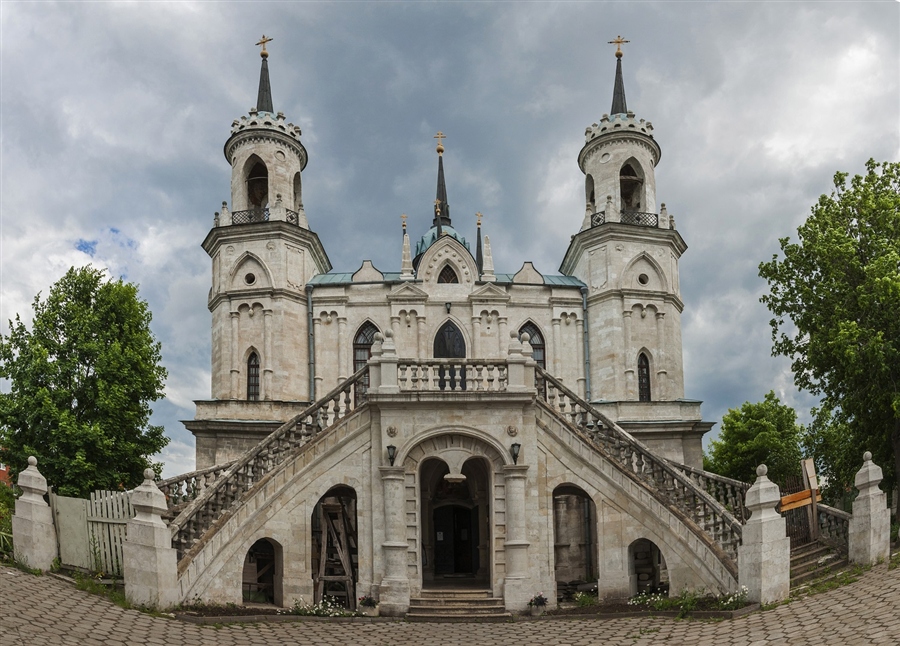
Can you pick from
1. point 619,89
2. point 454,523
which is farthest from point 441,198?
point 454,523

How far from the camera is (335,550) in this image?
21.7 meters

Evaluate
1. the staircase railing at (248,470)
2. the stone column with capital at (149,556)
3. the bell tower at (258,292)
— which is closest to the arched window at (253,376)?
the bell tower at (258,292)

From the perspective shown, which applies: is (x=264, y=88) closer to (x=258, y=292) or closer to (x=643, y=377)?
(x=258, y=292)

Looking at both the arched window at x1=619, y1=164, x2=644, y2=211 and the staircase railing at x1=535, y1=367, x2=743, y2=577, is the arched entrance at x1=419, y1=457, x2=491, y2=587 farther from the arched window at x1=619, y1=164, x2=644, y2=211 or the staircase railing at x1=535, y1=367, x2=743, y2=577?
the arched window at x1=619, y1=164, x2=644, y2=211

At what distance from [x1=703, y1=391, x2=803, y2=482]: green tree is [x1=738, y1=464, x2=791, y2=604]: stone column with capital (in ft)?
89.1

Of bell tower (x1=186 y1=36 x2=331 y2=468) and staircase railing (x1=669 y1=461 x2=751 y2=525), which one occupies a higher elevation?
bell tower (x1=186 y1=36 x2=331 y2=468)

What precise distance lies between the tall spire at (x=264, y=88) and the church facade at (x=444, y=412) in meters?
0.09

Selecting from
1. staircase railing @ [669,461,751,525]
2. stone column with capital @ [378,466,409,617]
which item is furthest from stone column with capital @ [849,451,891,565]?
stone column with capital @ [378,466,409,617]

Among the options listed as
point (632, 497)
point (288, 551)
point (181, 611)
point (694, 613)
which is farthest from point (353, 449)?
point (694, 613)

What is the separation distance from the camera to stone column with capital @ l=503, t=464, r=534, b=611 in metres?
18.8

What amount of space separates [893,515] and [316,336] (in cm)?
2085

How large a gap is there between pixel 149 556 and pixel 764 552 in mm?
12715

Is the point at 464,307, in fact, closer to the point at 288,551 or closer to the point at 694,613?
the point at 288,551

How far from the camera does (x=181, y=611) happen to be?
1688 centimetres
